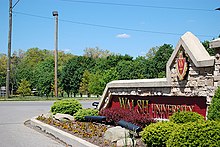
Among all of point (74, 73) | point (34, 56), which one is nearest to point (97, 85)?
point (74, 73)

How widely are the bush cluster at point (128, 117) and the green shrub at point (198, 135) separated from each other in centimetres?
443

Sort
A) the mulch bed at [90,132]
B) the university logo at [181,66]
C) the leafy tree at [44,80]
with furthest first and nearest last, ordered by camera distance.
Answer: the leafy tree at [44,80] < the university logo at [181,66] < the mulch bed at [90,132]

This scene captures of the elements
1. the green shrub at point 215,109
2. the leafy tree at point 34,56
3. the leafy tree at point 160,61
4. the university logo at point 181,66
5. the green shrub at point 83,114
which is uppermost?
the leafy tree at point 34,56

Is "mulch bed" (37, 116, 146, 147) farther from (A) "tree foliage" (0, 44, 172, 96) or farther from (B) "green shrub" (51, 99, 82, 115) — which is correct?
(A) "tree foliage" (0, 44, 172, 96)

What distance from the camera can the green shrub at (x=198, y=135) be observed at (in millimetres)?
6289

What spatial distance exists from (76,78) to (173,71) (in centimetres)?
4608

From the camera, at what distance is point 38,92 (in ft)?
208

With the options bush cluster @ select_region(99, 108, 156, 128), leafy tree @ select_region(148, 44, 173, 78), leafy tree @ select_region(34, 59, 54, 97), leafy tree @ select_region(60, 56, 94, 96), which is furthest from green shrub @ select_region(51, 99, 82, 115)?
leafy tree @ select_region(34, 59, 54, 97)

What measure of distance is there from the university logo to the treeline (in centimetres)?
3070

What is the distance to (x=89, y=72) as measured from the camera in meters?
55.4

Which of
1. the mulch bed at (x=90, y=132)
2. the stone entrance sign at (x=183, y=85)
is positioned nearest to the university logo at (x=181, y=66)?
the stone entrance sign at (x=183, y=85)

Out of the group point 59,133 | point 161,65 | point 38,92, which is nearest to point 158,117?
point 59,133

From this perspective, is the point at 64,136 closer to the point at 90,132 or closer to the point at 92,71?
the point at 90,132

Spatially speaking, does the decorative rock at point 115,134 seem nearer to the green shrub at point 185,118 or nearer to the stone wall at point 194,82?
the green shrub at point 185,118
